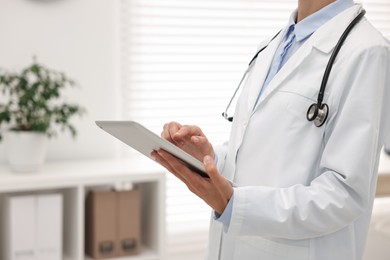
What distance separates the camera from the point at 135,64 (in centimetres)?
302

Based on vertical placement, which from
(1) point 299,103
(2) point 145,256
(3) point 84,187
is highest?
(1) point 299,103

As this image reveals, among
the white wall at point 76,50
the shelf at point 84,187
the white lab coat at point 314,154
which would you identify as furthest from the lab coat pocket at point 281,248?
the white wall at point 76,50

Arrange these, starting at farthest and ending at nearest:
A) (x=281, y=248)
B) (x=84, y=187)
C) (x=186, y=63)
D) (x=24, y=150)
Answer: (x=186, y=63) < (x=84, y=187) < (x=24, y=150) < (x=281, y=248)

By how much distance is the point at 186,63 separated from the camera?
3.11 metres

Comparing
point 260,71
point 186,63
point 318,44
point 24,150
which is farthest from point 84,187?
point 318,44

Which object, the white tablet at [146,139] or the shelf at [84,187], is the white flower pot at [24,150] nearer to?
the shelf at [84,187]

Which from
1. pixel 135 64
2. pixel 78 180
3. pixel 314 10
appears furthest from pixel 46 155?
pixel 314 10

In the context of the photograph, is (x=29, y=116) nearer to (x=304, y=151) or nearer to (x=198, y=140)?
(x=198, y=140)

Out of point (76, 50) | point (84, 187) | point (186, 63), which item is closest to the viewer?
point (84, 187)

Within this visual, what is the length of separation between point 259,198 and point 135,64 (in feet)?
6.42

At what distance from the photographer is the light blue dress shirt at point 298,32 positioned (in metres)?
1.34

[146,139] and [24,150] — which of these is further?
[24,150]

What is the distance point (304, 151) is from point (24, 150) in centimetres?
160

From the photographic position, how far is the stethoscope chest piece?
3.88 ft
